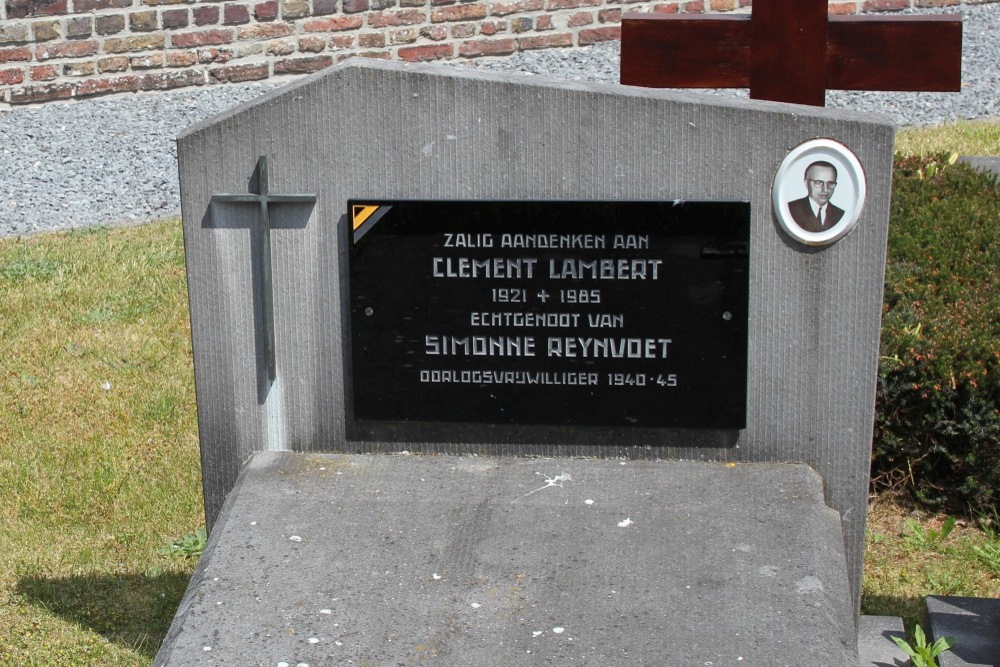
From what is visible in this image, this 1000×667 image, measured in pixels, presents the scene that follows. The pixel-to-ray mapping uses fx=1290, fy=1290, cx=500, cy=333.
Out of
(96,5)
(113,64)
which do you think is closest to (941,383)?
(113,64)

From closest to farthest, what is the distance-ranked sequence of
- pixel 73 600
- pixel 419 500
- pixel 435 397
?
pixel 419 500 → pixel 435 397 → pixel 73 600

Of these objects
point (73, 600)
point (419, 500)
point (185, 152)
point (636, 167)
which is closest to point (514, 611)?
point (419, 500)

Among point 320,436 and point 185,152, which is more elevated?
point 185,152

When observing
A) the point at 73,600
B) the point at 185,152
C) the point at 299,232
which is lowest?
the point at 73,600

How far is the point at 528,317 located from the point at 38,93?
711cm

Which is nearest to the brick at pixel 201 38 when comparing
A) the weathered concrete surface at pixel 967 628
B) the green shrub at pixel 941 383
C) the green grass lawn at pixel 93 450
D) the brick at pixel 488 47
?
the brick at pixel 488 47

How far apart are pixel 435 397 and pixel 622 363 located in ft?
1.68

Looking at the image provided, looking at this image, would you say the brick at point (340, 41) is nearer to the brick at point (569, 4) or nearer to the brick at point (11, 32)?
the brick at point (569, 4)

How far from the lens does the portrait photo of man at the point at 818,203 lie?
3.23 meters

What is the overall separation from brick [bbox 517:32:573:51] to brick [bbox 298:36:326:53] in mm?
1500

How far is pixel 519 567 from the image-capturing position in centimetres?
294

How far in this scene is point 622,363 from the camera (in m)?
3.40

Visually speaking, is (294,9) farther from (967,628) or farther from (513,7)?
(967,628)

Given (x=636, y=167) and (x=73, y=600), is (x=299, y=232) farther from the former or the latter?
(x=73, y=600)
